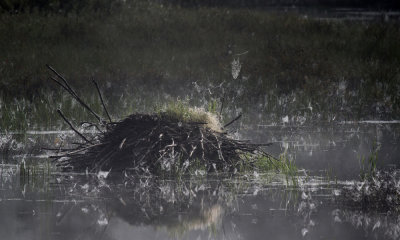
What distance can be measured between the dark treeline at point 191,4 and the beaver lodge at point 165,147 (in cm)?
1718

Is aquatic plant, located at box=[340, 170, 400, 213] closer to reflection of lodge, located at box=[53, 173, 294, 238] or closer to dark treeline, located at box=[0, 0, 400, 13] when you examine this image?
reflection of lodge, located at box=[53, 173, 294, 238]

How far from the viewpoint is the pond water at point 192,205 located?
741cm

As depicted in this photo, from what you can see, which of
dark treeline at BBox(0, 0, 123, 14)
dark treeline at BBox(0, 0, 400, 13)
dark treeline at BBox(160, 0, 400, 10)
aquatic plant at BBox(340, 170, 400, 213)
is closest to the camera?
aquatic plant at BBox(340, 170, 400, 213)

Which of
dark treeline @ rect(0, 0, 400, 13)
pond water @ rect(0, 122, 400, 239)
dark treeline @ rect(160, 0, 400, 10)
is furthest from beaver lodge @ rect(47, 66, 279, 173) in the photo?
dark treeline @ rect(160, 0, 400, 10)

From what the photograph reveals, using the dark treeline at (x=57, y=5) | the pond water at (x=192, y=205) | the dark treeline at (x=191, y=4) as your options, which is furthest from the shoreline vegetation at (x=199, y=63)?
the pond water at (x=192, y=205)

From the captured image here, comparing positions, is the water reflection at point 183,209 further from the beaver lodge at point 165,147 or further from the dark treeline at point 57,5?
the dark treeline at point 57,5

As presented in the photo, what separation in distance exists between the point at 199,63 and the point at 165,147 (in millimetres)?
13172

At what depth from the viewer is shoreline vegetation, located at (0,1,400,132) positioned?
730 inches

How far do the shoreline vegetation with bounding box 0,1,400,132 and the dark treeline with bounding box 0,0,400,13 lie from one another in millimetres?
330

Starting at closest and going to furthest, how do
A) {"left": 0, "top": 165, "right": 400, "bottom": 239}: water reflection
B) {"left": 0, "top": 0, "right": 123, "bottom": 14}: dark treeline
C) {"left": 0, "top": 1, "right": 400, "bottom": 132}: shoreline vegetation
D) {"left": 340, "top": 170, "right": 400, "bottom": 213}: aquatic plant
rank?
{"left": 0, "top": 165, "right": 400, "bottom": 239}: water reflection
{"left": 340, "top": 170, "right": 400, "bottom": 213}: aquatic plant
{"left": 0, "top": 1, "right": 400, "bottom": 132}: shoreline vegetation
{"left": 0, "top": 0, "right": 123, "bottom": 14}: dark treeline

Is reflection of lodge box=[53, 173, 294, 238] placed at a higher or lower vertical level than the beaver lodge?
lower

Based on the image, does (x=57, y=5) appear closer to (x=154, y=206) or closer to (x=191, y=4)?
(x=191, y=4)

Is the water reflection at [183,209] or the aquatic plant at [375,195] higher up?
the aquatic plant at [375,195]

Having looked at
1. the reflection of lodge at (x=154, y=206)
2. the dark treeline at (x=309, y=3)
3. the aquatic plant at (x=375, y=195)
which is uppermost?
the dark treeline at (x=309, y=3)
